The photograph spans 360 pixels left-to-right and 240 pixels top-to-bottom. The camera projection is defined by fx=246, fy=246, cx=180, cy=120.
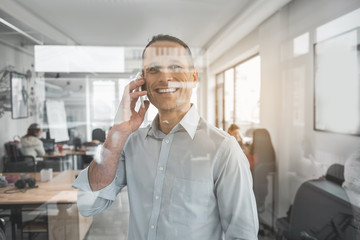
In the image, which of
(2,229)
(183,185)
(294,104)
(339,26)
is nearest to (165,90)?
(183,185)

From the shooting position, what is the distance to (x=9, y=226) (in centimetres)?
123

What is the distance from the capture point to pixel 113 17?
105 centimetres

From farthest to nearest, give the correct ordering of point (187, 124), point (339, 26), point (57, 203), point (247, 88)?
point (339, 26) → point (57, 203) → point (247, 88) → point (187, 124)

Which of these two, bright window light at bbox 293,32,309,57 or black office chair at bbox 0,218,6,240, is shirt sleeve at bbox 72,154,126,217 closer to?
black office chair at bbox 0,218,6,240

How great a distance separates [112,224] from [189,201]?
2.16 ft

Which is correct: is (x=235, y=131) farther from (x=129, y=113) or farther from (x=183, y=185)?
(x=129, y=113)

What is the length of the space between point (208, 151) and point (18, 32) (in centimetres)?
99

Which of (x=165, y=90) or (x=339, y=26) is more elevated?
(x=339, y=26)

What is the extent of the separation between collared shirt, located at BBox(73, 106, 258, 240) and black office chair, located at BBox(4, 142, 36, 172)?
664mm

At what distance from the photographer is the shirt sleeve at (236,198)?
0.80 m

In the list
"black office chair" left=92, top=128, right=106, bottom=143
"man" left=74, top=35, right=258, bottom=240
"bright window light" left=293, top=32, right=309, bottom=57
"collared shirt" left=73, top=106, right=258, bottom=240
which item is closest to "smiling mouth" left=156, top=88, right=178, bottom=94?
"man" left=74, top=35, right=258, bottom=240

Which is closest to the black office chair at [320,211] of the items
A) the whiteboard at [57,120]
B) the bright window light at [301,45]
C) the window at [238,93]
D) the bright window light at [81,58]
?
the window at [238,93]

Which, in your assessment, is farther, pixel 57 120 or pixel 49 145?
pixel 49 145

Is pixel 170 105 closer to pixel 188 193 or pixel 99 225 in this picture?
pixel 188 193
